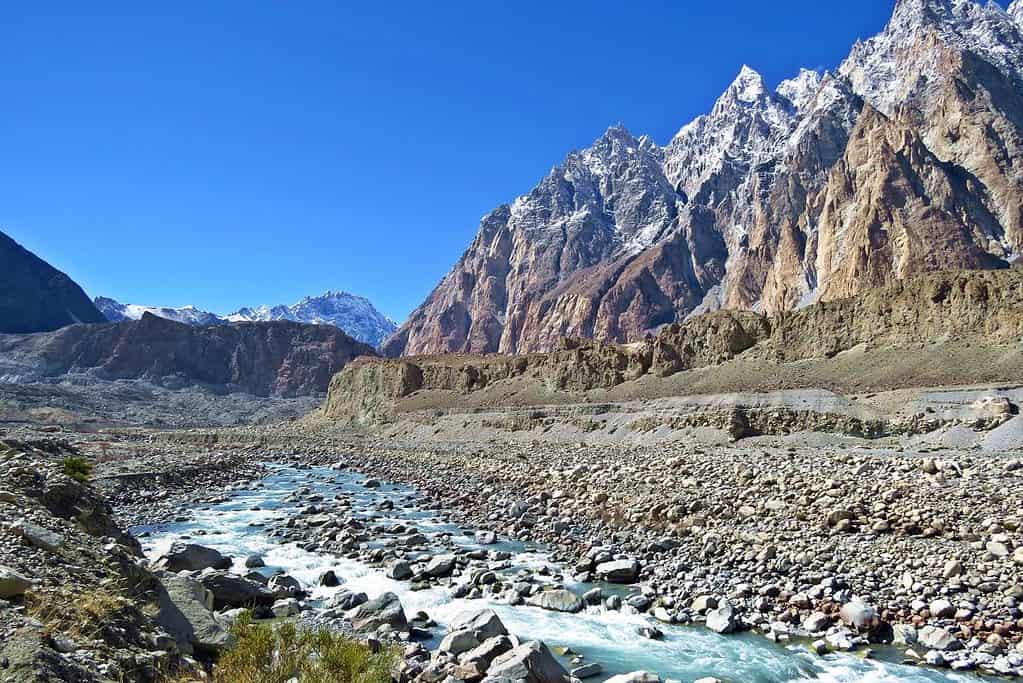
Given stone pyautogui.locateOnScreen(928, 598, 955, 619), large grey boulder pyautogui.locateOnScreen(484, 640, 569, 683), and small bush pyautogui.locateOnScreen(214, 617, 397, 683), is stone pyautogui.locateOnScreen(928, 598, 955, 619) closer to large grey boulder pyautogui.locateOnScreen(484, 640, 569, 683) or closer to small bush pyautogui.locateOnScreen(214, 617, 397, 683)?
large grey boulder pyautogui.locateOnScreen(484, 640, 569, 683)

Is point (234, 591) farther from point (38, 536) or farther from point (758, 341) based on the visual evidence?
point (758, 341)

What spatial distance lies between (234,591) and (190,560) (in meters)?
2.55

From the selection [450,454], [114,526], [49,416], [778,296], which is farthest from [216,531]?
[778,296]

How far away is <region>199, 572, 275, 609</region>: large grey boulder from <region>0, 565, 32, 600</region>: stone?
570 cm

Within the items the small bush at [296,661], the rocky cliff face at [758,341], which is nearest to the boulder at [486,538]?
the small bush at [296,661]

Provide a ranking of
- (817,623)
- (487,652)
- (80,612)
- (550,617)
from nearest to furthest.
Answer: (80,612) < (487,652) < (817,623) < (550,617)

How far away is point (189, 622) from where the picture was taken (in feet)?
31.9

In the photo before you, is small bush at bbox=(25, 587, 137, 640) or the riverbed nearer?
small bush at bbox=(25, 587, 137, 640)

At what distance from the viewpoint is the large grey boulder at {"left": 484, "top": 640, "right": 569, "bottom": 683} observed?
8784 mm

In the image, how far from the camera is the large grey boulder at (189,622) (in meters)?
9.18

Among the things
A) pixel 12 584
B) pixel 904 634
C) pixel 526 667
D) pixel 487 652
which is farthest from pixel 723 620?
pixel 12 584

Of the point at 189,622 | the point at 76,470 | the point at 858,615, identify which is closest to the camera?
the point at 189,622

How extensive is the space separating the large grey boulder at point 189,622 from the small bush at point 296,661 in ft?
4.32

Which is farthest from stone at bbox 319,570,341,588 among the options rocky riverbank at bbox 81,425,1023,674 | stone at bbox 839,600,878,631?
stone at bbox 839,600,878,631
